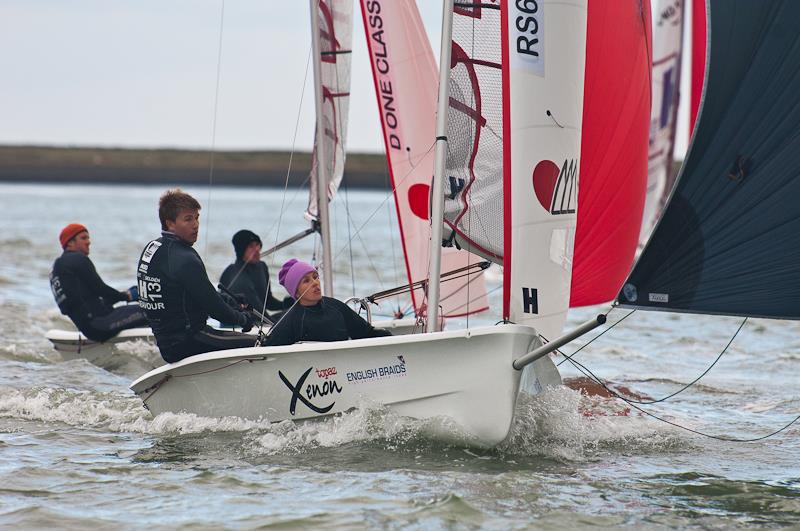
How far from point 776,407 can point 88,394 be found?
5.07 metres

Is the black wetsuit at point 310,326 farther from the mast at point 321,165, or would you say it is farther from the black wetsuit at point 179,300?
the mast at point 321,165

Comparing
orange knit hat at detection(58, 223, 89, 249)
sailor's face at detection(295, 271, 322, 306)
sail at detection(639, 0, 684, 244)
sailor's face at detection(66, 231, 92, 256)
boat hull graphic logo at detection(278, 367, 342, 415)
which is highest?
sail at detection(639, 0, 684, 244)

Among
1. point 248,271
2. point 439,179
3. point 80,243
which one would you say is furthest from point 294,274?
point 80,243

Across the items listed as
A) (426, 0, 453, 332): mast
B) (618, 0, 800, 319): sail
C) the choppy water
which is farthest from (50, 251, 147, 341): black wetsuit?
(618, 0, 800, 319): sail

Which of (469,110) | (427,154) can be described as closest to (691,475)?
(469,110)

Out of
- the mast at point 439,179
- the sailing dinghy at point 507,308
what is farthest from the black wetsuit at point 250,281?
the mast at point 439,179

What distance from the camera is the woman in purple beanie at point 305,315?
6.50m

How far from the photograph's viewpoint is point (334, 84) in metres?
9.17

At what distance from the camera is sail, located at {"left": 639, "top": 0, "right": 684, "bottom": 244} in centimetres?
1839

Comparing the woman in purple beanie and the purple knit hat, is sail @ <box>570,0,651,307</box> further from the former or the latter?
the purple knit hat

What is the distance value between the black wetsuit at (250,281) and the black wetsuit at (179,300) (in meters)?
2.26

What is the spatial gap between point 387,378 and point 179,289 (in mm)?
1407

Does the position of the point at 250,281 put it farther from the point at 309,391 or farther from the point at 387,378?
the point at 387,378

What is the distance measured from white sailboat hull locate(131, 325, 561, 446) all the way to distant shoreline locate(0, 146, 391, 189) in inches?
2395
